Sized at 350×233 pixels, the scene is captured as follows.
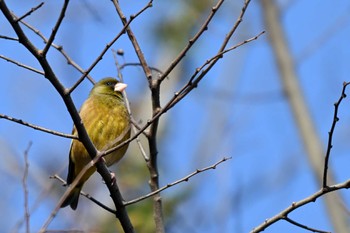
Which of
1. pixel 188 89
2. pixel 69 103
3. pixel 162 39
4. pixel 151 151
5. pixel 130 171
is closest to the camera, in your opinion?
pixel 69 103

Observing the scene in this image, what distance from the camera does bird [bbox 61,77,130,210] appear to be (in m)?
5.44

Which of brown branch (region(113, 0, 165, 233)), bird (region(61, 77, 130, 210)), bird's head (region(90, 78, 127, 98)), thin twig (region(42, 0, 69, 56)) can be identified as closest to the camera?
thin twig (region(42, 0, 69, 56))

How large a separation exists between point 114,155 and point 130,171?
3210mm

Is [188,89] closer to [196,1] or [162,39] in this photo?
[196,1]

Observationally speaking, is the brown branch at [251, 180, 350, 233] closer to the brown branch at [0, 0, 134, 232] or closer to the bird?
the brown branch at [0, 0, 134, 232]

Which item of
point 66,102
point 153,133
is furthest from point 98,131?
point 66,102

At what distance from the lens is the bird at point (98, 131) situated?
5441 millimetres

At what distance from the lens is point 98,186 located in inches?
398

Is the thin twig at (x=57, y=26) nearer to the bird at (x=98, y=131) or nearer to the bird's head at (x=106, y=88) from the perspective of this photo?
the bird at (x=98, y=131)

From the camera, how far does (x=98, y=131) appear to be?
17.9 ft

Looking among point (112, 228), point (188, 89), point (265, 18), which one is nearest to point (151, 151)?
point (188, 89)

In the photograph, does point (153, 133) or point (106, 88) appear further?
point (106, 88)

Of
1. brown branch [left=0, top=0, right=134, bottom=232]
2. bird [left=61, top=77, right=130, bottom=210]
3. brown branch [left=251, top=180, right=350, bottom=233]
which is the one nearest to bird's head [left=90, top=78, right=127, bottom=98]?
bird [left=61, top=77, right=130, bottom=210]

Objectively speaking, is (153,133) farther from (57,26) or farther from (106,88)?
(106,88)
